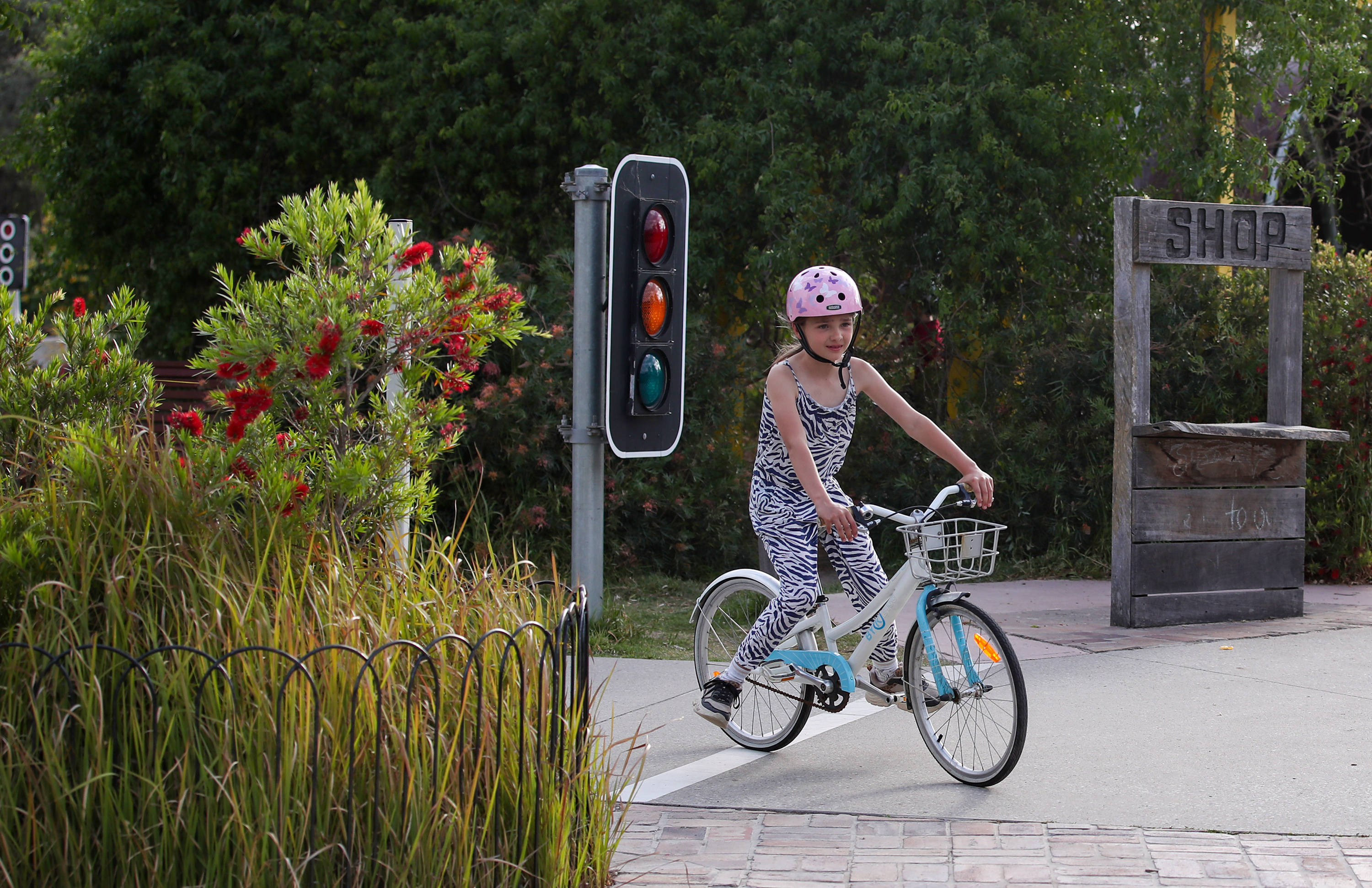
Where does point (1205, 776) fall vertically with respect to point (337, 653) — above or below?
below

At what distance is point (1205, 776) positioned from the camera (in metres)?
4.91

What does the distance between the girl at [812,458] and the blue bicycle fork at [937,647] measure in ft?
0.75

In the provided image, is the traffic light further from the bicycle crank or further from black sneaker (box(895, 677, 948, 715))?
black sneaker (box(895, 677, 948, 715))

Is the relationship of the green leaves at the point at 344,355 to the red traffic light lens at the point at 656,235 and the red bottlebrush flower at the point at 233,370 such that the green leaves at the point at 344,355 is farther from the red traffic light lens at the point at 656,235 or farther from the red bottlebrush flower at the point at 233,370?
the red traffic light lens at the point at 656,235

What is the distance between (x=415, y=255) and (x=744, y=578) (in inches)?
75.6

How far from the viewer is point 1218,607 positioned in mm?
7930

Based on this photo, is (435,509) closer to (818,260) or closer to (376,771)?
(818,260)

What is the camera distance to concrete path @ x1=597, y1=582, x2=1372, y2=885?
4516 millimetres

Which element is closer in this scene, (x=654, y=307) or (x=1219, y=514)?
(x=654, y=307)

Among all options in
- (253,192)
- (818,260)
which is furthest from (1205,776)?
(253,192)

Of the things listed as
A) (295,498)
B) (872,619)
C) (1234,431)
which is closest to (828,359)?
(872,619)

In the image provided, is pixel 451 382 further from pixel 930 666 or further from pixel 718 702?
pixel 930 666

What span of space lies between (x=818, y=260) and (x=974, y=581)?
10.8 feet

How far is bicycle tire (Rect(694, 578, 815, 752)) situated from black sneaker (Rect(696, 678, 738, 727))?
0.09 metres
